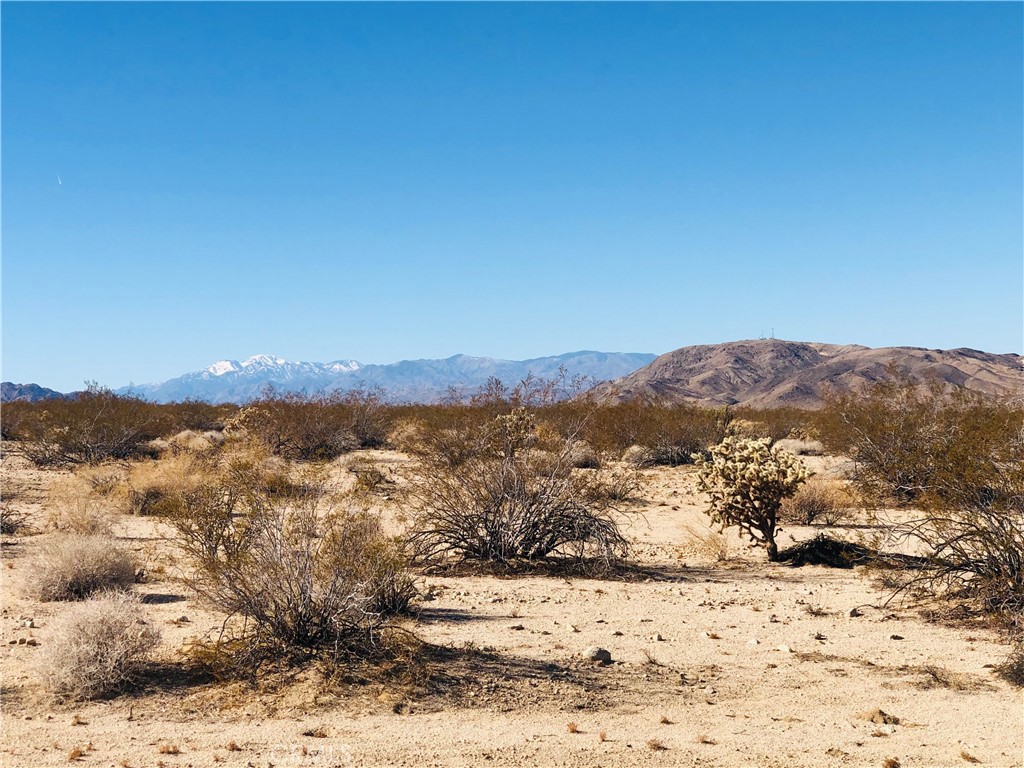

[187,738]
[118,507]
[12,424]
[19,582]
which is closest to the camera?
[187,738]

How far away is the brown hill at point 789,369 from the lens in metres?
104

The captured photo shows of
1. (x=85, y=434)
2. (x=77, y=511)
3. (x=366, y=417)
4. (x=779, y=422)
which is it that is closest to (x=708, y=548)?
(x=77, y=511)

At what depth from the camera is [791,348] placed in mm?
142500

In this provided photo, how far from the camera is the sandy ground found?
18.0ft

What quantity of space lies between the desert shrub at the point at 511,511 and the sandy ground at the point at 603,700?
6.33 feet

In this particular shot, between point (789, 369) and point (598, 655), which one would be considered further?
point (789, 369)

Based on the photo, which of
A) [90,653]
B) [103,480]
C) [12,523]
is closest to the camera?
[90,653]

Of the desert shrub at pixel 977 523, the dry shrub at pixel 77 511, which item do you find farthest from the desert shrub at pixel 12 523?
the desert shrub at pixel 977 523

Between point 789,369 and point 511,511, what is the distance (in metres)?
Answer: 127

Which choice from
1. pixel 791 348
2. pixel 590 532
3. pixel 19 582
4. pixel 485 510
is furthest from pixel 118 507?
pixel 791 348

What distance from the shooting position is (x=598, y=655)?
7508 millimetres

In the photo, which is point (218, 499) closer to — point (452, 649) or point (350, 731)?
point (452, 649)

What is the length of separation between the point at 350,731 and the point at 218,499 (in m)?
4.99

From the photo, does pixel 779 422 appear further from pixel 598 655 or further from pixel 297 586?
pixel 297 586
